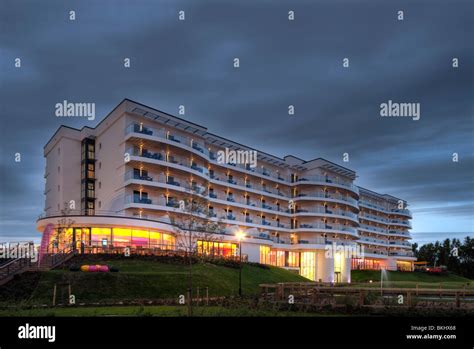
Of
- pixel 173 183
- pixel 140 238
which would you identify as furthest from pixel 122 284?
pixel 173 183

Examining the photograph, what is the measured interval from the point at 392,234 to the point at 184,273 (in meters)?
99.2

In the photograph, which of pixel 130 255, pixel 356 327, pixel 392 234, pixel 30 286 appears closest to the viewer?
pixel 356 327

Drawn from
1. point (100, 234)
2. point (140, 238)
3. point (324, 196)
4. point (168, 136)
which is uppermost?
point (168, 136)

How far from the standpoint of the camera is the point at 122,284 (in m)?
30.3

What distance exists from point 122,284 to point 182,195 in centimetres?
2894

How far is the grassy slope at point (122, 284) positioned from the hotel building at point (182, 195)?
450 centimetres

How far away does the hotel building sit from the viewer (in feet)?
161

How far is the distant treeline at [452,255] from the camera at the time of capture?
130050 mm

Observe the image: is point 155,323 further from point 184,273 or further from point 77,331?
point 184,273

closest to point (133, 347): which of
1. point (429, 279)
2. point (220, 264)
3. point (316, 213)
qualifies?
point (220, 264)

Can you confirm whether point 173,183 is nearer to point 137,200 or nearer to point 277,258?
point 137,200

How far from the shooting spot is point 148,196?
56.4 meters

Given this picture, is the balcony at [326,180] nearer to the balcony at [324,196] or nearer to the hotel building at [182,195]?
the hotel building at [182,195]

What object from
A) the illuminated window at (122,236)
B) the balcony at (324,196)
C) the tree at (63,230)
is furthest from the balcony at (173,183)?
the balcony at (324,196)
